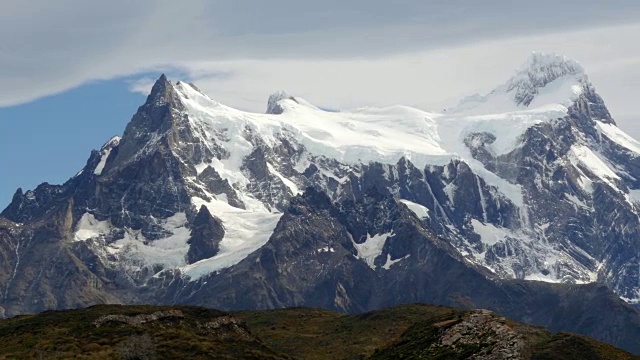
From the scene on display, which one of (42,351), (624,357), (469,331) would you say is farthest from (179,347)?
(624,357)

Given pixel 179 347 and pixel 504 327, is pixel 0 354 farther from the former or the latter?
pixel 504 327

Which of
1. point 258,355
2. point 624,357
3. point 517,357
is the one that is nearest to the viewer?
point 517,357

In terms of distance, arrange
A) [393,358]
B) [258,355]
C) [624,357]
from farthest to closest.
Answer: [258,355]
[624,357]
[393,358]

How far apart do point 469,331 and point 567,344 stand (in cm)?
2740

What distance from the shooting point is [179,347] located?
189375 millimetres

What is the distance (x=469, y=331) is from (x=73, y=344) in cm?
6314

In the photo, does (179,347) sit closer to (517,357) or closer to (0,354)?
(0,354)

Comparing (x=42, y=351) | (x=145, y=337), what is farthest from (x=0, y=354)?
(x=145, y=337)

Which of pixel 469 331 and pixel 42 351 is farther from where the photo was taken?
pixel 42 351

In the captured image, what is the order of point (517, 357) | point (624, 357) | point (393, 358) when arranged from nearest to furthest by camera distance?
1. point (517, 357)
2. point (393, 358)
3. point (624, 357)

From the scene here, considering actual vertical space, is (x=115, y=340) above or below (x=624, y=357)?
above

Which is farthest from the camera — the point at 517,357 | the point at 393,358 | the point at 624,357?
the point at 624,357

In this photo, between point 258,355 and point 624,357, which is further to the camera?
point 258,355

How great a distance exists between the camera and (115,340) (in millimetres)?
191000
